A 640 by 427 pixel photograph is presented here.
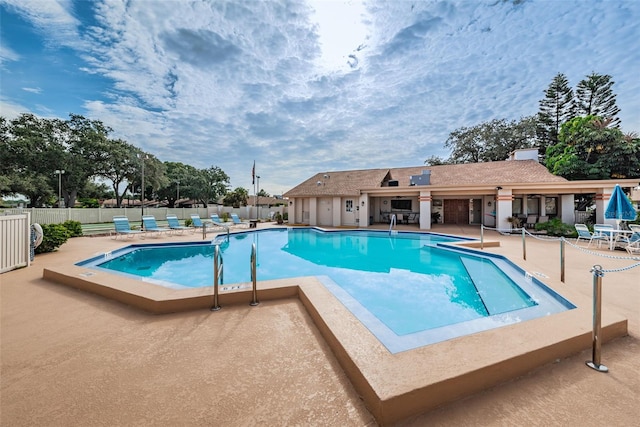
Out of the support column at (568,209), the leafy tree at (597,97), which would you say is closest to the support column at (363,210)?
the support column at (568,209)

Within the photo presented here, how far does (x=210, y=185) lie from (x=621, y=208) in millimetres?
41386

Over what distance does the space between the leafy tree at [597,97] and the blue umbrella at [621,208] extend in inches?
981

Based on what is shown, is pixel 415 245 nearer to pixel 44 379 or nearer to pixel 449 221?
pixel 449 221

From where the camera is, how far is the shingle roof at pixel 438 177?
15930 mm

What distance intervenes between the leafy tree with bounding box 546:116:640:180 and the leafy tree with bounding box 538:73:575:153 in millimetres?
11460

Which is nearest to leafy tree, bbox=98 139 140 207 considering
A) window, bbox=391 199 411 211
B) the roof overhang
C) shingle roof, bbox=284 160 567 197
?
shingle roof, bbox=284 160 567 197

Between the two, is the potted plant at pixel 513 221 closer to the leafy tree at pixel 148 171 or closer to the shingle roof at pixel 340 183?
the shingle roof at pixel 340 183

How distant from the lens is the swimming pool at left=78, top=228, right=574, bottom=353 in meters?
3.85

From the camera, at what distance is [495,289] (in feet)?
19.3

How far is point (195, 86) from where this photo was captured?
12766 mm

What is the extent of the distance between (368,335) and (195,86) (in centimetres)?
1458

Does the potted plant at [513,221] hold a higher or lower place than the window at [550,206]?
lower

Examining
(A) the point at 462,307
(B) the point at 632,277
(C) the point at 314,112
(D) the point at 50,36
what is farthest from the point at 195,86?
(B) the point at 632,277

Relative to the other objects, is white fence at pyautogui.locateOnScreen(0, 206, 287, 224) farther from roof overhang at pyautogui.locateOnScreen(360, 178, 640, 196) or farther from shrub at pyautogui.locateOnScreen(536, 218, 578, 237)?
shrub at pyautogui.locateOnScreen(536, 218, 578, 237)
